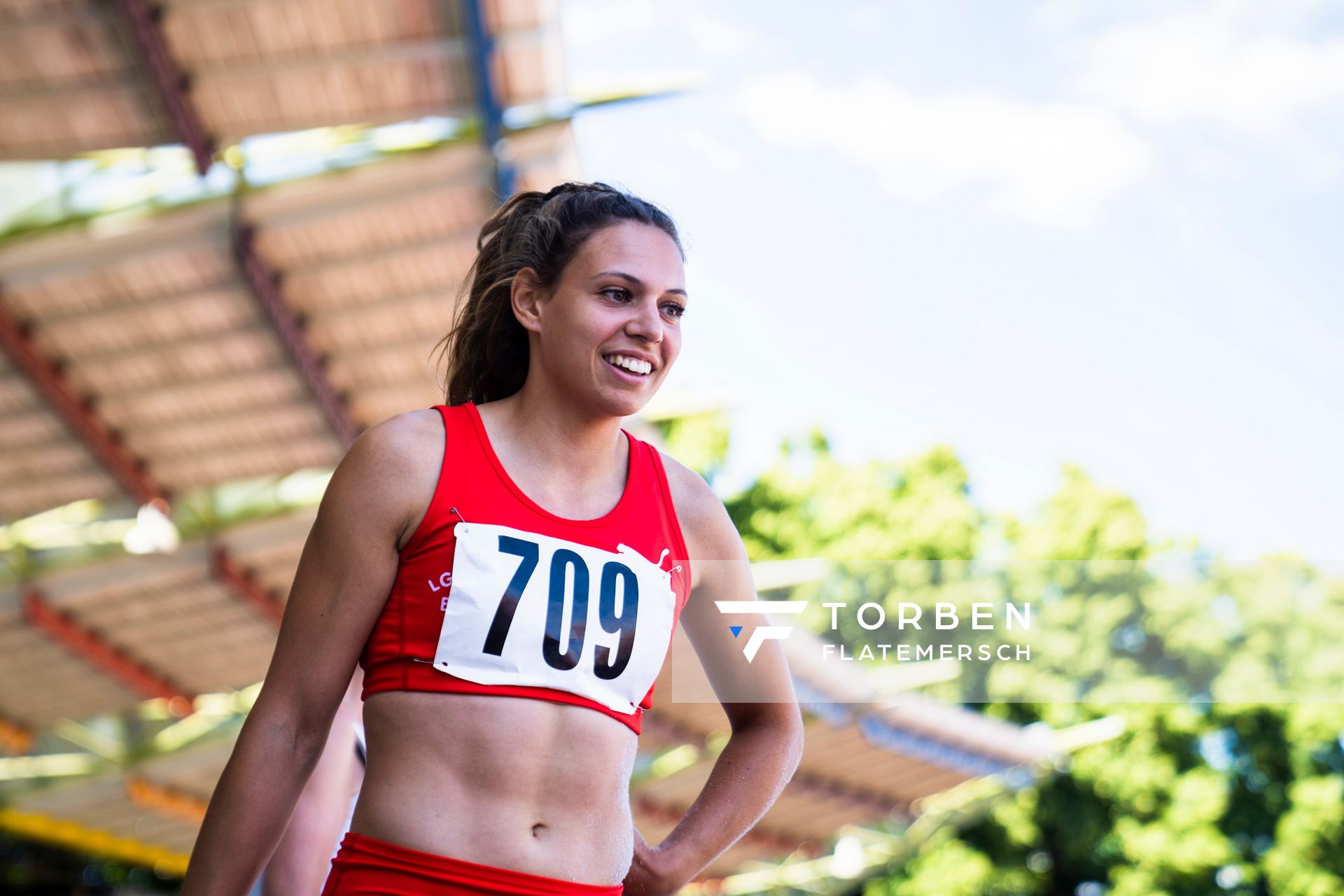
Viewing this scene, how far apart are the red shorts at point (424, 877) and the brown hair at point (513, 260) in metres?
0.78

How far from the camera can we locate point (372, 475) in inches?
77.6

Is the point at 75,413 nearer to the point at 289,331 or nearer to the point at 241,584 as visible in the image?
the point at 289,331

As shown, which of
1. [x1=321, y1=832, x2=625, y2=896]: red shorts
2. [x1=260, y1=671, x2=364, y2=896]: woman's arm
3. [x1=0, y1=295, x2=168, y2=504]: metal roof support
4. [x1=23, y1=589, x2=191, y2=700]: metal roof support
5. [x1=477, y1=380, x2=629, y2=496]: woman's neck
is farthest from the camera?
[x1=23, y1=589, x2=191, y2=700]: metal roof support

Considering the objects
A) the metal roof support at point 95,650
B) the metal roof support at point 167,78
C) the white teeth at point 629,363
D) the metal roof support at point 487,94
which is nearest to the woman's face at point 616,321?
the white teeth at point 629,363

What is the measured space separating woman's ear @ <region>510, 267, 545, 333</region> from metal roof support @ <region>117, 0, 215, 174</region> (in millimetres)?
8070

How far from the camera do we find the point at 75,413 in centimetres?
1313

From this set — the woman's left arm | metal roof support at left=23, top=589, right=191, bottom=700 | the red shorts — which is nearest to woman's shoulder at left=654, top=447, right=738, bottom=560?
the woman's left arm

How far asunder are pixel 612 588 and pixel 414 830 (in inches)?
16.1

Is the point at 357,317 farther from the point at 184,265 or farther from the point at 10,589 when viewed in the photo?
the point at 10,589

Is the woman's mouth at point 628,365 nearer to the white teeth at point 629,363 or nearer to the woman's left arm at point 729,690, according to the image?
the white teeth at point 629,363

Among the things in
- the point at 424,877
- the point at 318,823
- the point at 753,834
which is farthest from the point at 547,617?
the point at 753,834

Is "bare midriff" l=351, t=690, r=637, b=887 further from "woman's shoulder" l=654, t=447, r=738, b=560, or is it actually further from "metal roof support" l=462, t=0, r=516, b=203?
"metal roof support" l=462, t=0, r=516, b=203

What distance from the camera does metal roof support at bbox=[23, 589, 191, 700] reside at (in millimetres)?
16250

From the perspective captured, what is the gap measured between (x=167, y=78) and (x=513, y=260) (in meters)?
8.47
